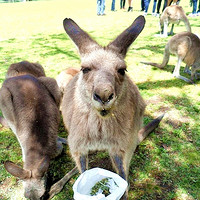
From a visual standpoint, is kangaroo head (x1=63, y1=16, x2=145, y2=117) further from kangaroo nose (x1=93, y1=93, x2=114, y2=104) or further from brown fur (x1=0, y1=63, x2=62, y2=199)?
brown fur (x1=0, y1=63, x2=62, y2=199)

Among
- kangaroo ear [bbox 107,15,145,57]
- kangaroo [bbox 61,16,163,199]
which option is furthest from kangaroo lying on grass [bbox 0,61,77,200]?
kangaroo ear [bbox 107,15,145,57]

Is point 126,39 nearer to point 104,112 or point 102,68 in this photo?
point 102,68

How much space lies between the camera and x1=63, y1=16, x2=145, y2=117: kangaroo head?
56.4 inches

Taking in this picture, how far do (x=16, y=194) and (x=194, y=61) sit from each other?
431cm

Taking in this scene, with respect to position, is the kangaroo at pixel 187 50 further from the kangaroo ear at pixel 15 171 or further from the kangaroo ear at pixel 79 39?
the kangaroo ear at pixel 15 171

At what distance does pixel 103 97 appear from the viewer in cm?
138

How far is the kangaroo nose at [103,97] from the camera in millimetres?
1380

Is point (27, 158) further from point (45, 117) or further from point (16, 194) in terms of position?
A: point (45, 117)

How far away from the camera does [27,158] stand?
220cm

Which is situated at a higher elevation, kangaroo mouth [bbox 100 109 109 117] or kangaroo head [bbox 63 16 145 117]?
kangaroo head [bbox 63 16 145 117]

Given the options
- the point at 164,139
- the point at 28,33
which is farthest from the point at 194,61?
the point at 28,33

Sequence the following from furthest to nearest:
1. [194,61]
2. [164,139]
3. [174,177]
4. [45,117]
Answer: [194,61], [164,139], [45,117], [174,177]

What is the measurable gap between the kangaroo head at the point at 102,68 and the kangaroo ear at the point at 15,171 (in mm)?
922

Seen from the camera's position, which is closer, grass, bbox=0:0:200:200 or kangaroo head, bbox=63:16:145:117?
kangaroo head, bbox=63:16:145:117
